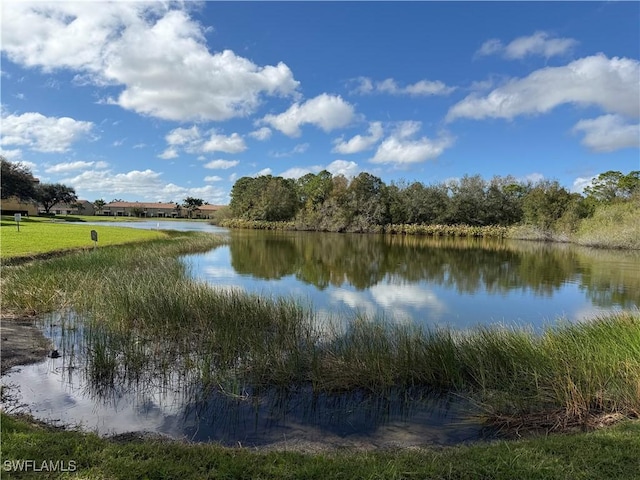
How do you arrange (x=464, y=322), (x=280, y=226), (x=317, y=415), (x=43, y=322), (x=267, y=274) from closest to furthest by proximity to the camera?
1. (x=317, y=415)
2. (x=43, y=322)
3. (x=464, y=322)
4. (x=267, y=274)
5. (x=280, y=226)

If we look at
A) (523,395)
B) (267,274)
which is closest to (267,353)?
(523,395)

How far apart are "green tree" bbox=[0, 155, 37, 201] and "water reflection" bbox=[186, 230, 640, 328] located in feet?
131

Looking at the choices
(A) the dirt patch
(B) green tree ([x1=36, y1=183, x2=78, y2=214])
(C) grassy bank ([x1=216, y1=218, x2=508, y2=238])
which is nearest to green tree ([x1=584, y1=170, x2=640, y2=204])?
(C) grassy bank ([x1=216, y1=218, x2=508, y2=238])

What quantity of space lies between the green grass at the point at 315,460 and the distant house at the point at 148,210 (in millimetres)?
136352

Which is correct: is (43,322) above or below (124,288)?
below

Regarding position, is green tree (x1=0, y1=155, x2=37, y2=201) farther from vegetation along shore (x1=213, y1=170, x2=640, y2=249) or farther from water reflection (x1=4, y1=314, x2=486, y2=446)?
water reflection (x1=4, y1=314, x2=486, y2=446)

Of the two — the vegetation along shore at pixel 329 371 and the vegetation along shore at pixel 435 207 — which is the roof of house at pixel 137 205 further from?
the vegetation along shore at pixel 329 371

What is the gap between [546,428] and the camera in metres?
5.25

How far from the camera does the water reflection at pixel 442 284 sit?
12867 millimetres

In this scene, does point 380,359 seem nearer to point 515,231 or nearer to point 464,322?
point 464,322

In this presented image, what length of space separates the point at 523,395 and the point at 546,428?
68 centimetres

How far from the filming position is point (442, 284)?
1831 cm

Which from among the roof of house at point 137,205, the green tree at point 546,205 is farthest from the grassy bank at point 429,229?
the roof of house at point 137,205

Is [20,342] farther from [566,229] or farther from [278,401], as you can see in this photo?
[566,229]
